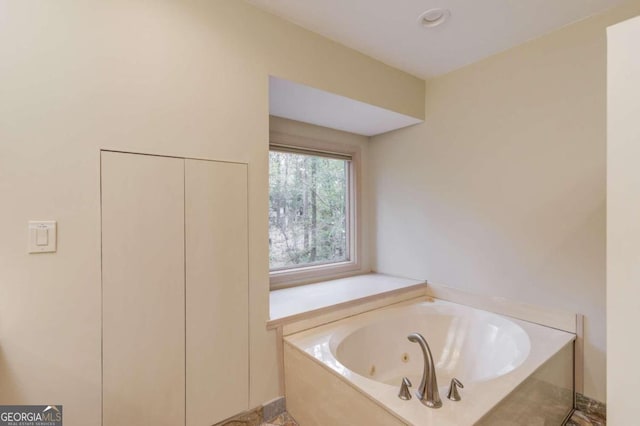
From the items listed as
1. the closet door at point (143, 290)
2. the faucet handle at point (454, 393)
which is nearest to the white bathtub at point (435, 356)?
the faucet handle at point (454, 393)

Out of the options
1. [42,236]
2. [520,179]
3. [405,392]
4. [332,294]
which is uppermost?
[520,179]

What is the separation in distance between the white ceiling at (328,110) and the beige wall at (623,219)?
1.38m

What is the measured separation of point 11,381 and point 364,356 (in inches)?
66.4

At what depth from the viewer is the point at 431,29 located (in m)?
1.79

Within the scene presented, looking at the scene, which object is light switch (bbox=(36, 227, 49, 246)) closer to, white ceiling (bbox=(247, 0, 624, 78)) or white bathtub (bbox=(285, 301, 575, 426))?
white bathtub (bbox=(285, 301, 575, 426))

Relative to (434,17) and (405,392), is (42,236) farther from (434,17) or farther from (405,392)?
(434,17)

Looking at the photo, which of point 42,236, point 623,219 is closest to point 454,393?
point 623,219

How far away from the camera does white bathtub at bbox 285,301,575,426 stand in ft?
3.89

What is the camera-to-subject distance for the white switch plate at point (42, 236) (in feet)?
3.56

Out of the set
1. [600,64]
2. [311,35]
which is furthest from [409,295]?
[311,35]

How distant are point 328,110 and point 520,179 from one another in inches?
56.8

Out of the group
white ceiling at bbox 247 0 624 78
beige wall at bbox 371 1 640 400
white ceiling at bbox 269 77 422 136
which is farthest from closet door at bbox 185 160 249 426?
beige wall at bbox 371 1 640 400

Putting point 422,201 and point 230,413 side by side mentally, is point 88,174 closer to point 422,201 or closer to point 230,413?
point 230,413

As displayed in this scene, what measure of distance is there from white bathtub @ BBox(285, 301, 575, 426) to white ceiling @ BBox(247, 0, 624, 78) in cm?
188
